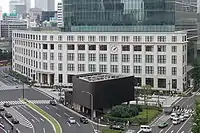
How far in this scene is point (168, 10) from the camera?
7550 centimetres

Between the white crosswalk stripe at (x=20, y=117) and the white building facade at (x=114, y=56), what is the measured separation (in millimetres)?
23364

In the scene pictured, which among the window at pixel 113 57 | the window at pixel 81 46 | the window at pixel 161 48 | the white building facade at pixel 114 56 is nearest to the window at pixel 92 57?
the white building facade at pixel 114 56

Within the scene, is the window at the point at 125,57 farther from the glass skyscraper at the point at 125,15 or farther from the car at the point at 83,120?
the car at the point at 83,120

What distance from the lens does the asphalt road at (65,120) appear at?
150 feet

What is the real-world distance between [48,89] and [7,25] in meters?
130

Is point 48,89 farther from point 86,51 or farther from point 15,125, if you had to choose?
point 15,125

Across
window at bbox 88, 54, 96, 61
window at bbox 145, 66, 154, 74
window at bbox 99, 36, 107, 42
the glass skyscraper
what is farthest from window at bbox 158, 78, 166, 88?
window at bbox 88, 54, 96, 61

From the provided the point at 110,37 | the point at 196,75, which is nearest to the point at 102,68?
the point at 110,37

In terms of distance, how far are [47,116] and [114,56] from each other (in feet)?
85.4

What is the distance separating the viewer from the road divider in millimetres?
46422

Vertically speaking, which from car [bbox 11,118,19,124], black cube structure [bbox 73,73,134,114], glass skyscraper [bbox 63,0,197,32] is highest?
glass skyscraper [bbox 63,0,197,32]

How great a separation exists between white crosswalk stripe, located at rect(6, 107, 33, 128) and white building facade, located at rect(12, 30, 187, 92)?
920 inches

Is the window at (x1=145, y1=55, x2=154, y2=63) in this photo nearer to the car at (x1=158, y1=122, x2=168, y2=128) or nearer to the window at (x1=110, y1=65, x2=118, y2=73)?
the window at (x1=110, y1=65, x2=118, y2=73)

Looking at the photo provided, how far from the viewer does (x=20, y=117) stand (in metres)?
52.2
